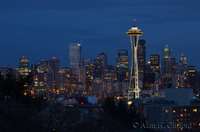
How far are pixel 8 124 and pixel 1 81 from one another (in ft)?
41.1

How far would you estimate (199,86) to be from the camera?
154 m

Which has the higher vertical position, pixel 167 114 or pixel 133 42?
pixel 133 42

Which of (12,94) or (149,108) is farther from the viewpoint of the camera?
(149,108)

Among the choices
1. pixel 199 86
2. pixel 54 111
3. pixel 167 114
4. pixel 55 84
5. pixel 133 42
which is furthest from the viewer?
pixel 55 84

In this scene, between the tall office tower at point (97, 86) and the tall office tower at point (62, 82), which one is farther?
the tall office tower at point (62, 82)

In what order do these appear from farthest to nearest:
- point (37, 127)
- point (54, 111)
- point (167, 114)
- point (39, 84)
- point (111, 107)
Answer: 1. point (39, 84)
2. point (167, 114)
3. point (111, 107)
4. point (54, 111)
5. point (37, 127)

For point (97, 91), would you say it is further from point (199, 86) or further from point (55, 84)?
point (199, 86)

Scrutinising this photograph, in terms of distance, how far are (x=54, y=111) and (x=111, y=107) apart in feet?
75.6

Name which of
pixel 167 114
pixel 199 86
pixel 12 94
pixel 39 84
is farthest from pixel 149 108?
pixel 39 84

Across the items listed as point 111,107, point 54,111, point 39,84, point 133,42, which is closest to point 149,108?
point 111,107

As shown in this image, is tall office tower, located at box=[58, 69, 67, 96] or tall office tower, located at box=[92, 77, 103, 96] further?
tall office tower, located at box=[58, 69, 67, 96]

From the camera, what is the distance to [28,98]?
30.6m

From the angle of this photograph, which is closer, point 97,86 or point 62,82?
point 97,86

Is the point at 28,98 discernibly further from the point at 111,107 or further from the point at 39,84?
the point at 39,84
